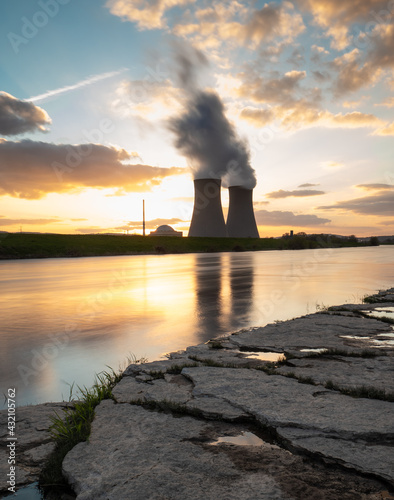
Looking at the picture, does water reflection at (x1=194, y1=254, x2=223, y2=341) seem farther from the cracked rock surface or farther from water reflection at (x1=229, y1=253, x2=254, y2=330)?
the cracked rock surface

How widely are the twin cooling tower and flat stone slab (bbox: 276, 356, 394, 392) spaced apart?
41.0 m

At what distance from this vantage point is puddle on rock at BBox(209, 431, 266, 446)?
1.91 metres

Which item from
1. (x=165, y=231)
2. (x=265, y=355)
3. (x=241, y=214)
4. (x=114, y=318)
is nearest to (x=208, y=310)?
(x=114, y=318)

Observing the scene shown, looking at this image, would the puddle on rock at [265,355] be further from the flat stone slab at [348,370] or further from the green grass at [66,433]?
the green grass at [66,433]

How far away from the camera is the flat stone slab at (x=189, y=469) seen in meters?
1.52

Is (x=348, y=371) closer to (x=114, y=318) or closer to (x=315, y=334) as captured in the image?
(x=315, y=334)

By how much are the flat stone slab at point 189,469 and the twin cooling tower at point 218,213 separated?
4227 centimetres

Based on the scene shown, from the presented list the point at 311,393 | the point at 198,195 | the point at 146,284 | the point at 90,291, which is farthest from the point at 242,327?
the point at 198,195

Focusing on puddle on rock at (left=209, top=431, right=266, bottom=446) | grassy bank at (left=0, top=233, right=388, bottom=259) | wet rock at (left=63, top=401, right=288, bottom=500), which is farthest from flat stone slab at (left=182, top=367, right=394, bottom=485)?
grassy bank at (left=0, top=233, right=388, bottom=259)

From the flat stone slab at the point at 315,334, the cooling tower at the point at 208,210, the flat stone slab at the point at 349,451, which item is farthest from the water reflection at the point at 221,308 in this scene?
the cooling tower at the point at 208,210

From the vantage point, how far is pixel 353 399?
239 centimetres

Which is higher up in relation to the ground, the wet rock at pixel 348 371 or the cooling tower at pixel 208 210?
the cooling tower at pixel 208 210

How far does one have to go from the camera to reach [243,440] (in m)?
1.95

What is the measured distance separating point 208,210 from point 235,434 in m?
43.3
